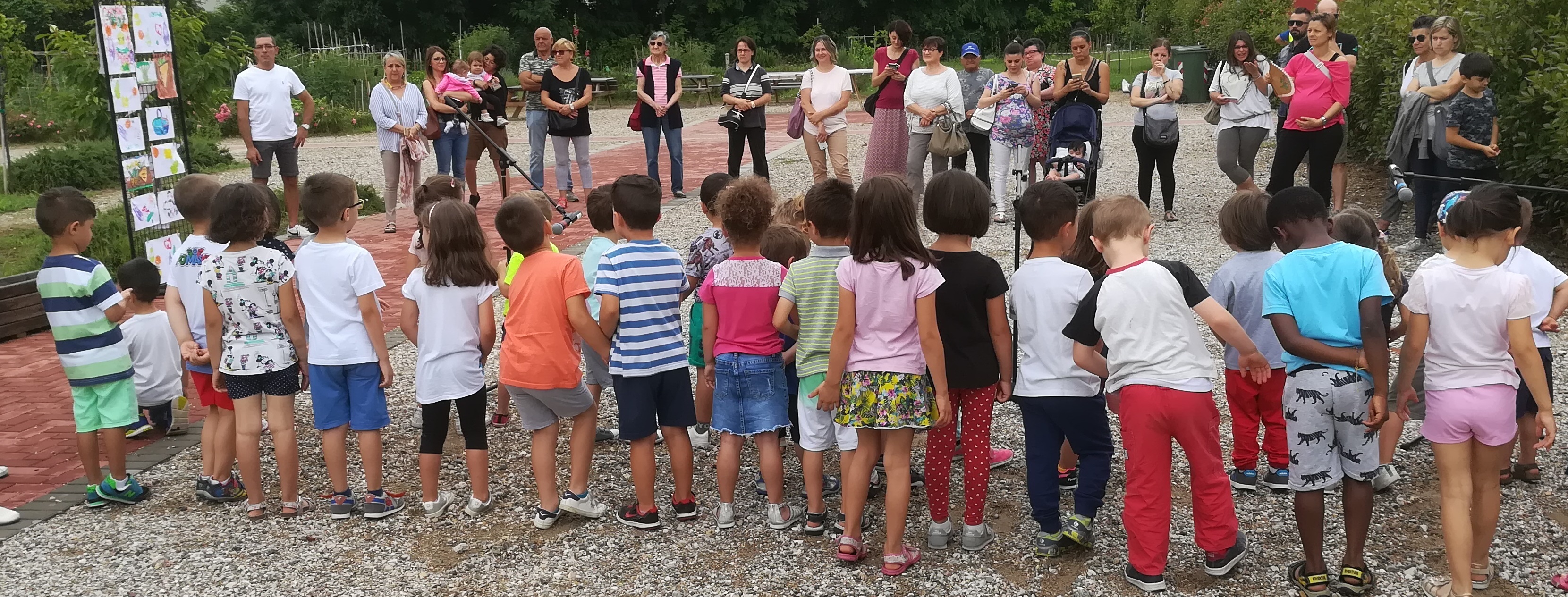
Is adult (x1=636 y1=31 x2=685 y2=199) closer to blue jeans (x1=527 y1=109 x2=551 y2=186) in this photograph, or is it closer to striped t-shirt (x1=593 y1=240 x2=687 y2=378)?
blue jeans (x1=527 y1=109 x2=551 y2=186)

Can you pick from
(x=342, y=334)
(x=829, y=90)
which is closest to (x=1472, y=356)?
(x=342, y=334)

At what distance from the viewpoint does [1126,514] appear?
148 inches

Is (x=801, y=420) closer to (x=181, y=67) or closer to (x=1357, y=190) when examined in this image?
(x=1357, y=190)

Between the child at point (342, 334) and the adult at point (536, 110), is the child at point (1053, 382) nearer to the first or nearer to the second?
the child at point (342, 334)

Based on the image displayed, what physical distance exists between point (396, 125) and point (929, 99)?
4845 millimetres

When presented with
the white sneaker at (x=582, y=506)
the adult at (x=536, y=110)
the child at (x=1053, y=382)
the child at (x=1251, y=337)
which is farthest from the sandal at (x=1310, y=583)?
the adult at (x=536, y=110)

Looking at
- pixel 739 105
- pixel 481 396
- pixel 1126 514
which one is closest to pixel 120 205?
pixel 739 105

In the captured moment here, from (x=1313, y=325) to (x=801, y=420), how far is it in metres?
1.69

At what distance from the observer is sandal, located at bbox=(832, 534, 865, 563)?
404 cm

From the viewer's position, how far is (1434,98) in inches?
315

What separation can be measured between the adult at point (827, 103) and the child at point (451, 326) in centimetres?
627

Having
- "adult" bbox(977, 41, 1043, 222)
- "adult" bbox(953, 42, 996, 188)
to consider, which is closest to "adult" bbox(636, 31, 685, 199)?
"adult" bbox(953, 42, 996, 188)

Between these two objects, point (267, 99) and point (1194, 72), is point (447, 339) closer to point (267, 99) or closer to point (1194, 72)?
point (267, 99)

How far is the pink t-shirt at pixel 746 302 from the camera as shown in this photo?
4164 mm
